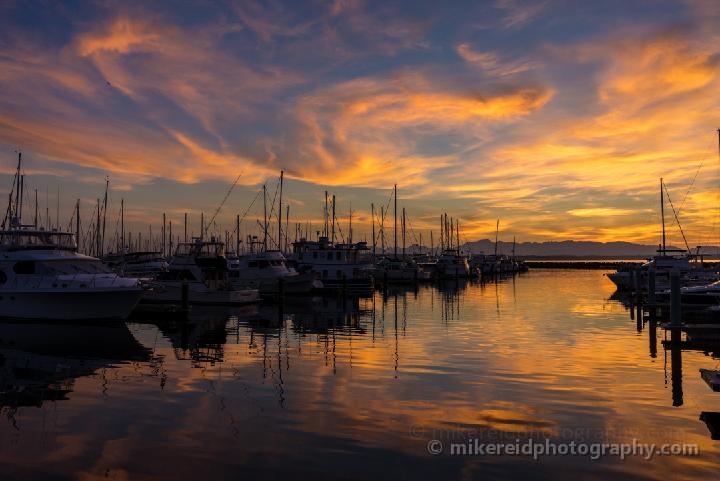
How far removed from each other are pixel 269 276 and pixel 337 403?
1359 inches

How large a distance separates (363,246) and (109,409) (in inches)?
1821

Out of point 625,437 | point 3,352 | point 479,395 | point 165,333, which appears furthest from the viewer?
point 165,333

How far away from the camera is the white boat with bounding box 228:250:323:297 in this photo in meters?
47.1

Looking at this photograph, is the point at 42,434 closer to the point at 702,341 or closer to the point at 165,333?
the point at 165,333

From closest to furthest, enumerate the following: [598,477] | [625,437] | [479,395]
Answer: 1. [598,477]
2. [625,437]
3. [479,395]

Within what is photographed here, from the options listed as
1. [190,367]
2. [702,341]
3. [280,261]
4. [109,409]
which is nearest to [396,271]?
[280,261]

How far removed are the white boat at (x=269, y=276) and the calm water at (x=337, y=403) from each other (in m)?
20.7

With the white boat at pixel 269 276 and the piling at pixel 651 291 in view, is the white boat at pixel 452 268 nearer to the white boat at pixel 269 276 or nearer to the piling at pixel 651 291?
the white boat at pixel 269 276

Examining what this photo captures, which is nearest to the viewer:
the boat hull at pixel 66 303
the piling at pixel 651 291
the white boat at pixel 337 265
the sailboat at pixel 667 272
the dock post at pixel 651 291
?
the boat hull at pixel 66 303

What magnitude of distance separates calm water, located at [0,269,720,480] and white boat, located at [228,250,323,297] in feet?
68.0

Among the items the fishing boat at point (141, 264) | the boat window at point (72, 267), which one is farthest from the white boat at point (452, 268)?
the boat window at point (72, 267)

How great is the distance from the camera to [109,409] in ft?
42.9

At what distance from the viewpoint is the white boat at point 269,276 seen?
47062 mm

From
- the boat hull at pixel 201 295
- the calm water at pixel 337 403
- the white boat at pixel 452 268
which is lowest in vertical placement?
the calm water at pixel 337 403
